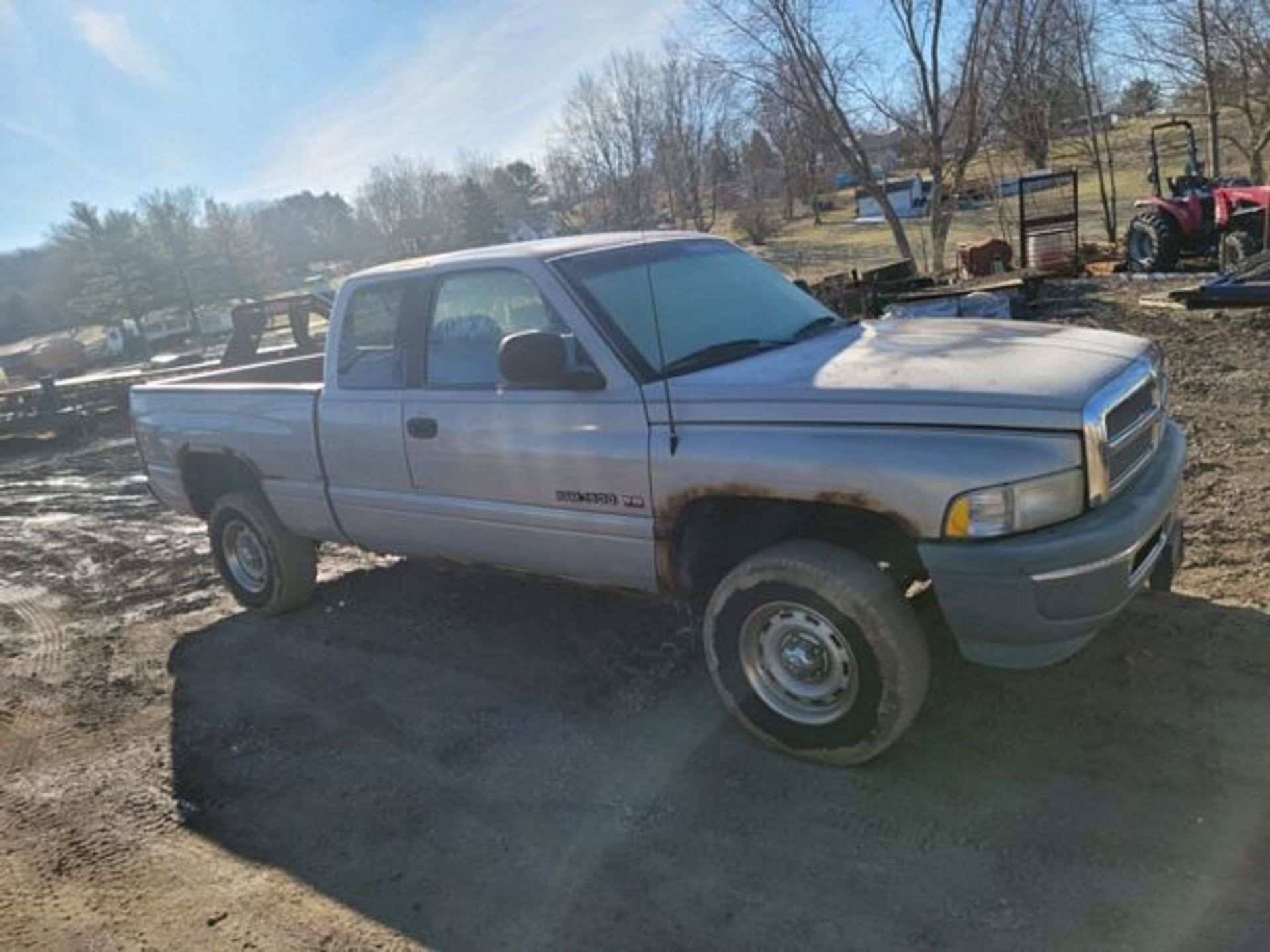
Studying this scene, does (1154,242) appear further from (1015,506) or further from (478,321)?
(1015,506)

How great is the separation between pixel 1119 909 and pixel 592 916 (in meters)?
1.52

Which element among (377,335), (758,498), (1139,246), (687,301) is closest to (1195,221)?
(1139,246)

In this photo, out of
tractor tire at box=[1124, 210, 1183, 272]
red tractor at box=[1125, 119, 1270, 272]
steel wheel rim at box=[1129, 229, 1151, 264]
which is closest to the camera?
red tractor at box=[1125, 119, 1270, 272]

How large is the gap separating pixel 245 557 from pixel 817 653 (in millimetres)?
4014

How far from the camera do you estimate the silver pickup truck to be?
9.96 ft

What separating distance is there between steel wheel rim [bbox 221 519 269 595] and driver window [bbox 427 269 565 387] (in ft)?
6.90

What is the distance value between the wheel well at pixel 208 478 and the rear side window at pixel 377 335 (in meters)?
1.37

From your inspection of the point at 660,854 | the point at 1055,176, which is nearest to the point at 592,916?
the point at 660,854

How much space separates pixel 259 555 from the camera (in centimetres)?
588

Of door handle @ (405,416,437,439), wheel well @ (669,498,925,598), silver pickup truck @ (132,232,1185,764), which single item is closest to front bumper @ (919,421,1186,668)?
silver pickup truck @ (132,232,1185,764)

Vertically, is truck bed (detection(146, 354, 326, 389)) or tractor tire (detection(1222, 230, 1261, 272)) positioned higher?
truck bed (detection(146, 354, 326, 389))

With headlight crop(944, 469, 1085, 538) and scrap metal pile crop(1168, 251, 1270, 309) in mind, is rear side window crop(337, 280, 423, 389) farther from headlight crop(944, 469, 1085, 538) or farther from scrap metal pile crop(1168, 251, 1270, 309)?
scrap metal pile crop(1168, 251, 1270, 309)

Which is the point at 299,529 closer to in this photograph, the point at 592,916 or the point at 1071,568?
the point at 592,916

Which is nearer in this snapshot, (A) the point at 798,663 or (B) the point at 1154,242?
(A) the point at 798,663
